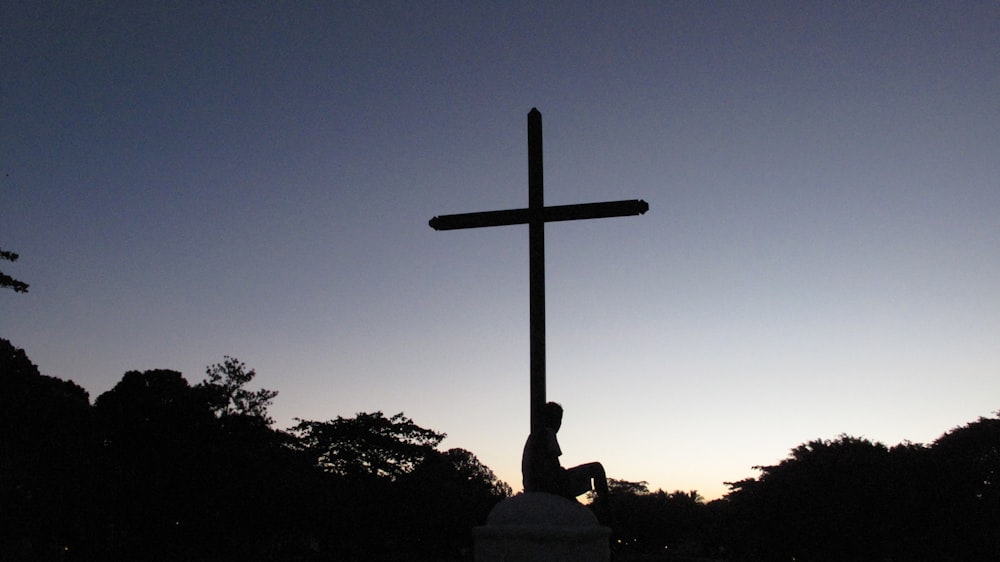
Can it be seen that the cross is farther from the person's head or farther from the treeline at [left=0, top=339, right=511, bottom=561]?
the treeline at [left=0, top=339, right=511, bottom=561]

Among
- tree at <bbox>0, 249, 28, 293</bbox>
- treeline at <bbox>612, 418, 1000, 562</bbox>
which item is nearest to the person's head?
tree at <bbox>0, 249, 28, 293</bbox>

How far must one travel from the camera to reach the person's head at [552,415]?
19.5ft

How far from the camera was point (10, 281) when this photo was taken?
61.7 feet

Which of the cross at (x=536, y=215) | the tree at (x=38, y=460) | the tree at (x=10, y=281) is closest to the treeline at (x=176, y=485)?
the tree at (x=38, y=460)

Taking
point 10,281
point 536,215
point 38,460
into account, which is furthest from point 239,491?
point 536,215

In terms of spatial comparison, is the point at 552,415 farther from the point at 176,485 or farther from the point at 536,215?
the point at 176,485

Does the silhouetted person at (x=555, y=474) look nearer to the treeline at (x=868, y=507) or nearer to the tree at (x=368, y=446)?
the treeline at (x=868, y=507)

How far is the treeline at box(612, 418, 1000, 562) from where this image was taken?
3603 centimetres

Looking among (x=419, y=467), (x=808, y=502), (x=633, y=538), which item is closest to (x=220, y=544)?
(x=419, y=467)

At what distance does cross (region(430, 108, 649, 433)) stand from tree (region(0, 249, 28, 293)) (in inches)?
634

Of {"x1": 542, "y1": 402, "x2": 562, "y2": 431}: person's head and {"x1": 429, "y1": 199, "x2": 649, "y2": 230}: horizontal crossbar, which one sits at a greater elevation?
{"x1": 429, "y1": 199, "x2": 649, "y2": 230}: horizontal crossbar

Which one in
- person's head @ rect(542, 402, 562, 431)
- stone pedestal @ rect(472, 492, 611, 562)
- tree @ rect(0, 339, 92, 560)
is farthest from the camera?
tree @ rect(0, 339, 92, 560)

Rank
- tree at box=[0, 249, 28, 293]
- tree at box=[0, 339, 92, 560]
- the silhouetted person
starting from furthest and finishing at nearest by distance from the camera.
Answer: tree at box=[0, 339, 92, 560] < tree at box=[0, 249, 28, 293] < the silhouetted person

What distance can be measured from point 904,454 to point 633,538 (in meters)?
51.2
